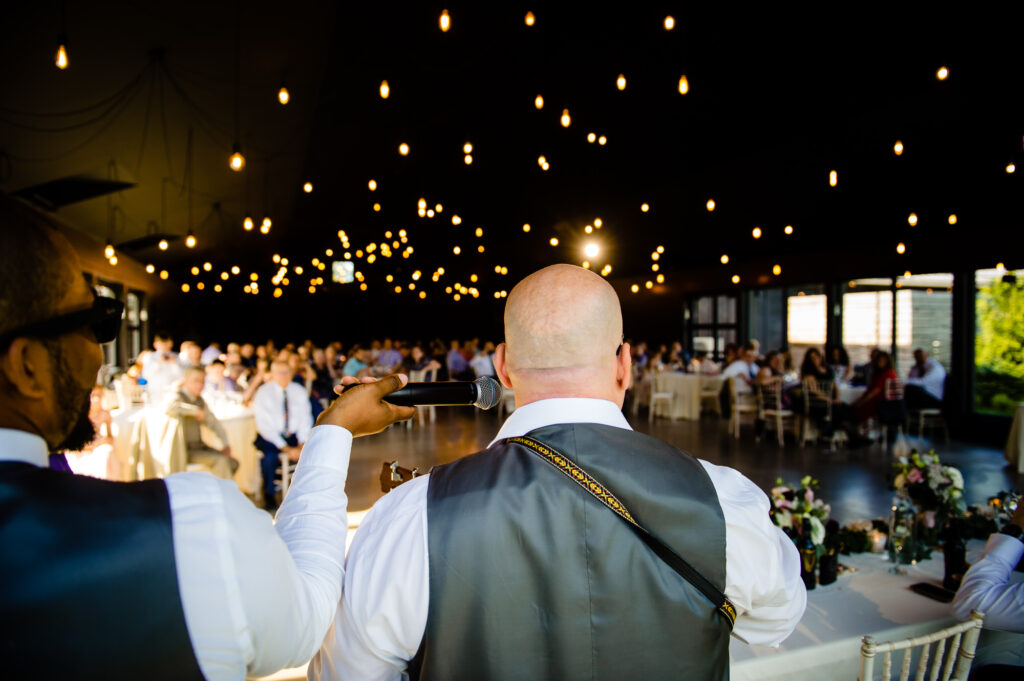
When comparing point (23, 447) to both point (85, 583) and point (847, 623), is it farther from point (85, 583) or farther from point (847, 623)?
point (847, 623)

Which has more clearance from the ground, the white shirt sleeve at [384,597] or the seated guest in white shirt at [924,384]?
the white shirt sleeve at [384,597]

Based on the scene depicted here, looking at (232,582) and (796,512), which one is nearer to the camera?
(232,582)

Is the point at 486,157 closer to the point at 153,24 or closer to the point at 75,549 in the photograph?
the point at 153,24

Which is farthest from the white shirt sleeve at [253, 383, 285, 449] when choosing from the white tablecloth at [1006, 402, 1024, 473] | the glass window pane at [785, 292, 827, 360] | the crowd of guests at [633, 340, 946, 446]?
the glass window pane at [785, 292, 827, 360]

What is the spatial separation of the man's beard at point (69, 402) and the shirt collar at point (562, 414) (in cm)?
56

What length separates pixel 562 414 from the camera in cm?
97

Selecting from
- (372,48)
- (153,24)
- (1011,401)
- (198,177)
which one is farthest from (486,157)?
(1011,401)

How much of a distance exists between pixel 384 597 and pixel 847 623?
1.64 m

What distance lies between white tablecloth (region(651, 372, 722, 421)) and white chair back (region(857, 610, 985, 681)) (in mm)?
9064

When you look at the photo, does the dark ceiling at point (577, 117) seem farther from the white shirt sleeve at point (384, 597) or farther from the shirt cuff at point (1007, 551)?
the white shirt sleeve at point (384, 597)

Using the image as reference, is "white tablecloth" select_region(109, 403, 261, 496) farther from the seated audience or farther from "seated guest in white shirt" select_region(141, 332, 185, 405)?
"seated guest in white shirt" select_region(141, 332, 185, 405)


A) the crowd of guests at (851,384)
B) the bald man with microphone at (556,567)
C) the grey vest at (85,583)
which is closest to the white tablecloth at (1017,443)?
the crowd of guests at (851,384)

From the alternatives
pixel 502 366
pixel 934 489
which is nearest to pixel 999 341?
pixel 934 489

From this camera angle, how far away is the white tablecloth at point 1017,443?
669 centimetres
